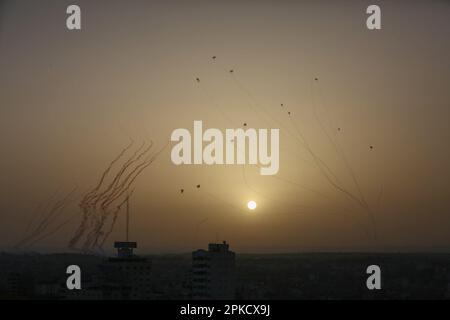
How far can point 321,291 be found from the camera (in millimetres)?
8820

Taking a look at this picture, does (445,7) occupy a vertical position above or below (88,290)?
above

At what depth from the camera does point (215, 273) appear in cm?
899

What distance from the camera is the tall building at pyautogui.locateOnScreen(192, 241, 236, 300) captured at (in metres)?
8.90

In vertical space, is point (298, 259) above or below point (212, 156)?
below

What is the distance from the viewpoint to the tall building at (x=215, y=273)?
890cm
